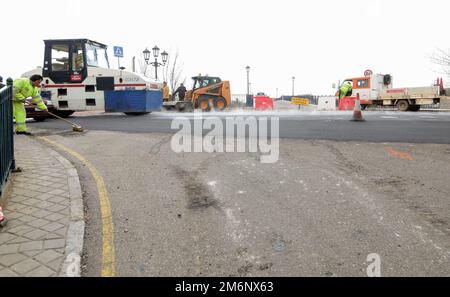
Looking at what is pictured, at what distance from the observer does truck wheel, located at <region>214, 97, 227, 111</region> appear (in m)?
22.6

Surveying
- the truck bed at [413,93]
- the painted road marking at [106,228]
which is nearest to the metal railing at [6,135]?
the painted road marking at [106,228]

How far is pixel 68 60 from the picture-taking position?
13.8 meters

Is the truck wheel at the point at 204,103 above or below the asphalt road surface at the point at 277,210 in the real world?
above

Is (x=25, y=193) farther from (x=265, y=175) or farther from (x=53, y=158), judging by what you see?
(x=265, y=175)

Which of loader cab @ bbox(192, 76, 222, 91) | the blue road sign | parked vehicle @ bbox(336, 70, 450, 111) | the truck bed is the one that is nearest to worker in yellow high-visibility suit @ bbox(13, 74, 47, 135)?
the blue road sign

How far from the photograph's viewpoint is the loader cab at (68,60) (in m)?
13.6

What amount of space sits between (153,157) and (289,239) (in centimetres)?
386

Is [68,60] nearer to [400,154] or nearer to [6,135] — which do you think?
[6,135]

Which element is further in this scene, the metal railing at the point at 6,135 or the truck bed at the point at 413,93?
the truck bed at the point at 413,93

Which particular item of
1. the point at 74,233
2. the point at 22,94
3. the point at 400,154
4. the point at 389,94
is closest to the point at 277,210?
the point at 74,233

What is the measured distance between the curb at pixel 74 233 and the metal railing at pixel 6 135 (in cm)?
79

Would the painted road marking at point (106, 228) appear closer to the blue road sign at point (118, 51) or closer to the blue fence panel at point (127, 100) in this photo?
the blue fence panel at point (127, 100)
